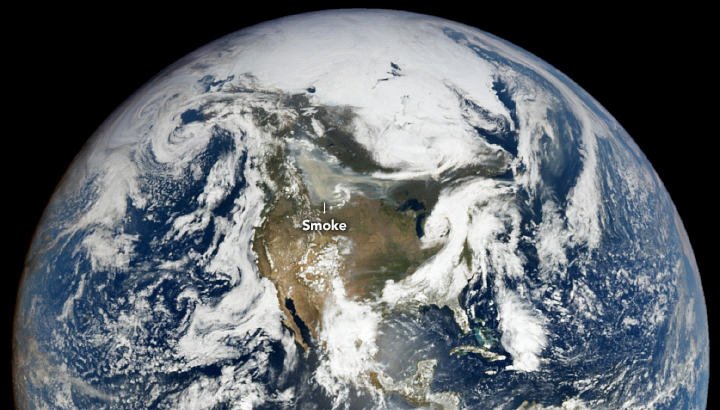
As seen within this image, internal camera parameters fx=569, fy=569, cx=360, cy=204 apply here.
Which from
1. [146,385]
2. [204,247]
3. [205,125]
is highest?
[205,125]

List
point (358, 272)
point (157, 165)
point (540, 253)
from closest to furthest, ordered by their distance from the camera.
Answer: point (358, 272)
point (540, 253)
point (157, 165)

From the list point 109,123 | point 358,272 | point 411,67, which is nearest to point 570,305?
point 358,272

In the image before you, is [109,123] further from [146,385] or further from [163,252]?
[146,385]

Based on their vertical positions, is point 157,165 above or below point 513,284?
above

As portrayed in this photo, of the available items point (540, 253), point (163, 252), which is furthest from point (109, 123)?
point (540, 253)

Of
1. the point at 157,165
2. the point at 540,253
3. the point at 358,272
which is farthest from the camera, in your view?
the point at 157,165

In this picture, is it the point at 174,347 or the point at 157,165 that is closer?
the point at 174,347
